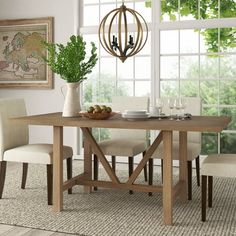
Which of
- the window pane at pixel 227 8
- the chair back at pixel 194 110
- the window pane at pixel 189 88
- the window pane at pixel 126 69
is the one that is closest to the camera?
the chair back at pixel 194 110

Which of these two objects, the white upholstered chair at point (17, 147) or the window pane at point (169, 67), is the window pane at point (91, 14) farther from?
the white upholstered chair at point (17, 147)

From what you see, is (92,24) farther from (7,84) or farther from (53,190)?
(53,190)

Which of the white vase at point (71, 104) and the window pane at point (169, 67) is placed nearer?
the white vase at point (71, 104)

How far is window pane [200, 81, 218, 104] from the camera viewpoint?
18.3 feet

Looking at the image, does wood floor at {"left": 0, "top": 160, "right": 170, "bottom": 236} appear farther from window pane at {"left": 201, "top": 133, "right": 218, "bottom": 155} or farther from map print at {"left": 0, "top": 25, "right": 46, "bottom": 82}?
map print at {"left": 0, "top": 25, "right": 46, "bottom": 82}

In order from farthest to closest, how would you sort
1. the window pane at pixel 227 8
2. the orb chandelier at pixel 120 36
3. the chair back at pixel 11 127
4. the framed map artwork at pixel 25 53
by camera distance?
the framed map artwork at pixel 25 53 → the window pane at pixel 227 8 → the chair back at pixel 11 127 → the orb chandelier at pixel 120 36

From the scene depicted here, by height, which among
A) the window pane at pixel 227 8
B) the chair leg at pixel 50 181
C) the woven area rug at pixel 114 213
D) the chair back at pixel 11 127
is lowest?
the woven area rug at pixel 114 213

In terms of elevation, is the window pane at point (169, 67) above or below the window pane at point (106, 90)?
above

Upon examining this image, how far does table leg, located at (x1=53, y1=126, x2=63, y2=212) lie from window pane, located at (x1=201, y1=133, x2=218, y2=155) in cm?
259

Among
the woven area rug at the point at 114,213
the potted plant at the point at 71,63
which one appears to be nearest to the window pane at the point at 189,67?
the woven area rug at the point at 114,213

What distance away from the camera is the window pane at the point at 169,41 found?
571 centimetres

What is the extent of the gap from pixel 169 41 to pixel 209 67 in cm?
63

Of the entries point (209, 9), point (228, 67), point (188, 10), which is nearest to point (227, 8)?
point (209, 9)

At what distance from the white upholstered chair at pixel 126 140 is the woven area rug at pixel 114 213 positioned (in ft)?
1.29
